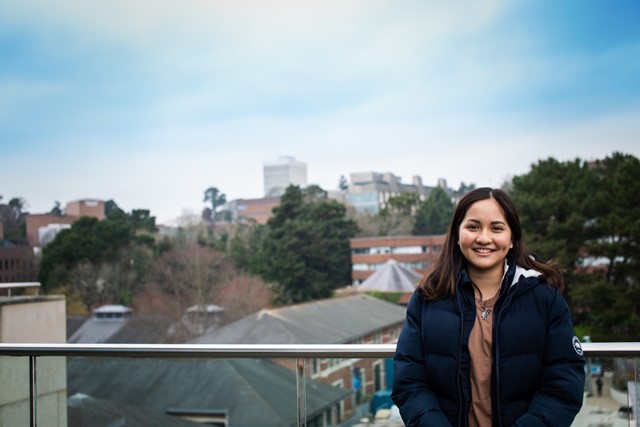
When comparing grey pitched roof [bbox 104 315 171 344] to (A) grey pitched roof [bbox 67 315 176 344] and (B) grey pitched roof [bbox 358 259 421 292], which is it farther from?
(B) grey pitched roof [bbox 358 259 421 292]

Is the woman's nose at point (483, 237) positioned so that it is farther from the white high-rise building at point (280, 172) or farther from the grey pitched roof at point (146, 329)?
the white high-rise building at point (280, 172)

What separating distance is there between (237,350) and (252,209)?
141ft

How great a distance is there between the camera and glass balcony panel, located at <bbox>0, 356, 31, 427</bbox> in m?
2.22

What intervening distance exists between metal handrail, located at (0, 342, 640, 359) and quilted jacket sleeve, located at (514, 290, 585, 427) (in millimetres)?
477

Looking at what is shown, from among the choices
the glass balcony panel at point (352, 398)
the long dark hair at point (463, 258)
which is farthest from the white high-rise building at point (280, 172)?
the long dark hair at point (463, 258)

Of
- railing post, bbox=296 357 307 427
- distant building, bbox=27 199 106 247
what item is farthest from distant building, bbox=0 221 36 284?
railing post, bbox=296 357 307 427

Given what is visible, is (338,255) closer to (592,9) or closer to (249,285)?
(249,285)

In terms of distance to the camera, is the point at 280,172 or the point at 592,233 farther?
the point at 280,172

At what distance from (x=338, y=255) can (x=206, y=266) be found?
6.93 m

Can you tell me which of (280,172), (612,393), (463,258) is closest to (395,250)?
(280,172)

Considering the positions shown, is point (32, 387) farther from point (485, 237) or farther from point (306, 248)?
point (306, 248)

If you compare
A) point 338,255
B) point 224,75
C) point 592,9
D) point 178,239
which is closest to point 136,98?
point 224,75

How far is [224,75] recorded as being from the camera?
177 ft

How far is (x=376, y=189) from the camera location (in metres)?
45.9
